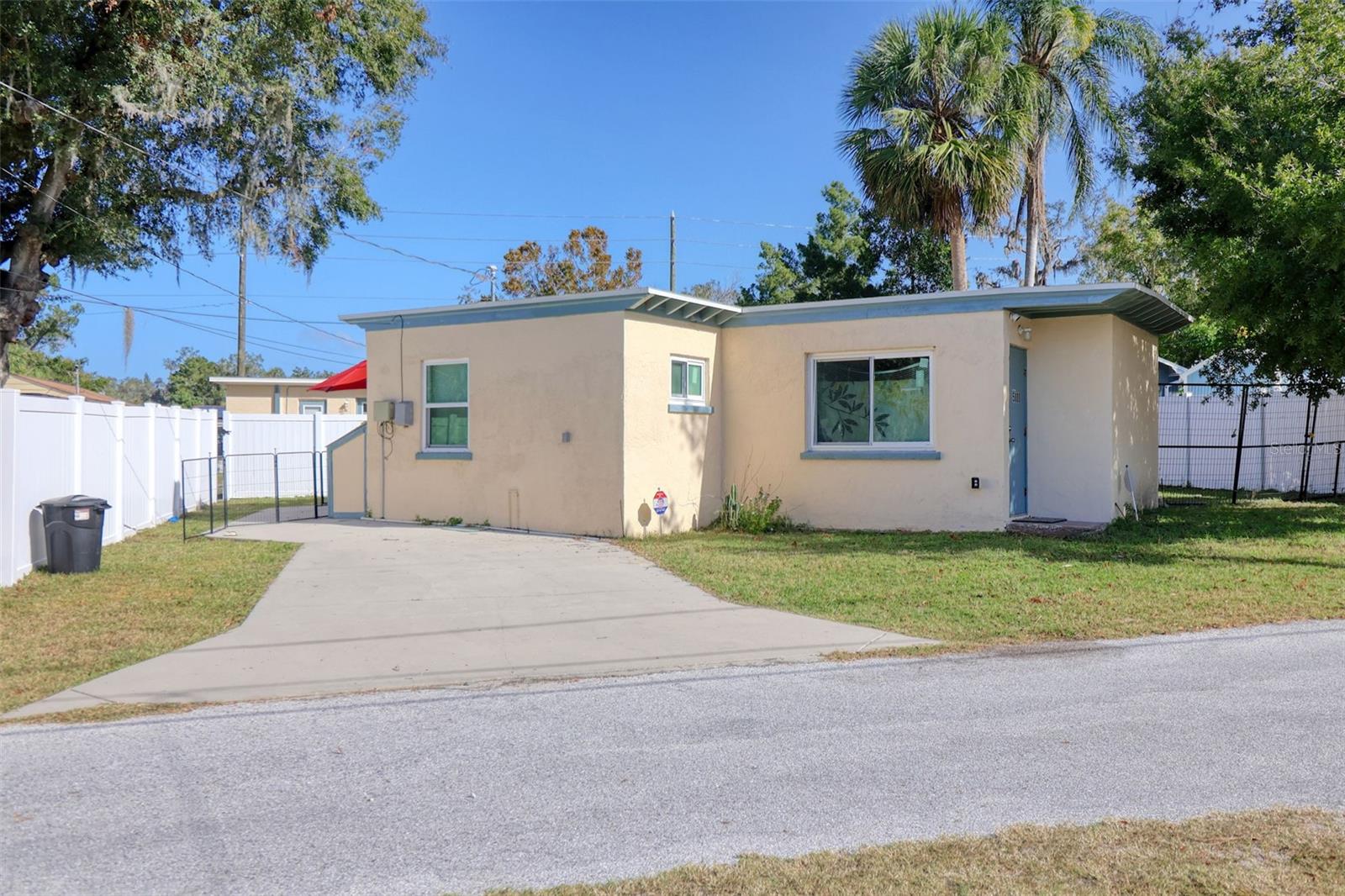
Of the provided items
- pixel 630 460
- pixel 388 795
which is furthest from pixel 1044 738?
pixel 630 460

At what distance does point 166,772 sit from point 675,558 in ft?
23.3

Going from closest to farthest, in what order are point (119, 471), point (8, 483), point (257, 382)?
point (8, 483), point (119, 471), point (257, 382)

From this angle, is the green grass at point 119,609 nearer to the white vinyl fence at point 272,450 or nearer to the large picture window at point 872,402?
the large picture window at point 872,402

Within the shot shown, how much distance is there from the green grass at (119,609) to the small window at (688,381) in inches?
223

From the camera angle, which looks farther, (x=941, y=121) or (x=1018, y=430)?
(x=941, y=121)

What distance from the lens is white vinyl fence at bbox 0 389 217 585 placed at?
918 centimetres

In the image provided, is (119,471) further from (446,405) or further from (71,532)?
(446,405)

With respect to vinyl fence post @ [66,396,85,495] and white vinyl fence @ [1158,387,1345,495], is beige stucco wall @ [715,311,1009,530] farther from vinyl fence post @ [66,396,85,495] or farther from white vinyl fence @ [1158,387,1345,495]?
vinyl fence post @ [66,396,85,495]

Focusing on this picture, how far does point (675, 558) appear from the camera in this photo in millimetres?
11266

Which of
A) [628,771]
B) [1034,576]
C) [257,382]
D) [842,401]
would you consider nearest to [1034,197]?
[842,401]

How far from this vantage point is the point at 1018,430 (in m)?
13.8

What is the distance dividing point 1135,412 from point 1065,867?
12983 millimetres

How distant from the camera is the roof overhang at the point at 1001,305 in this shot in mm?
12672

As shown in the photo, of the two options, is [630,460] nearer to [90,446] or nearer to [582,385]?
[582,385]
